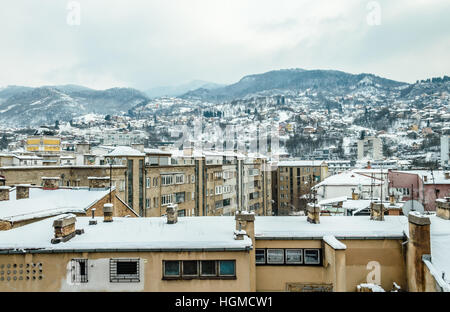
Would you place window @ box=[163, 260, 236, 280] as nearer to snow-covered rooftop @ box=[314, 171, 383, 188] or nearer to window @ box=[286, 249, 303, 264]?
window @ box=[286, 249, 303, 264]

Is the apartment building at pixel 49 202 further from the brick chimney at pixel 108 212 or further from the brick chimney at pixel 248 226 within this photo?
the brick chimney at pixel 248 226

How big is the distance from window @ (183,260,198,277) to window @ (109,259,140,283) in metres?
1.09

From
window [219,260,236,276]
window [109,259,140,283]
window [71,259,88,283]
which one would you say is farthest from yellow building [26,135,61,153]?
window [219,260,236,276]

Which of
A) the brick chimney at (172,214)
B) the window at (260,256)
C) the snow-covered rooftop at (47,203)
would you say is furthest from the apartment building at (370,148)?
the brick chimney at (172,214)

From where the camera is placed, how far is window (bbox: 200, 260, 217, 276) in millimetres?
7844

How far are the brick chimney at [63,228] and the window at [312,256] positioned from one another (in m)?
6.36

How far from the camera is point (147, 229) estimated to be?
30.9ft

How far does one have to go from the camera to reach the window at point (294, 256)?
9.26 meters

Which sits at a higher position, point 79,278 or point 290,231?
point 290,231

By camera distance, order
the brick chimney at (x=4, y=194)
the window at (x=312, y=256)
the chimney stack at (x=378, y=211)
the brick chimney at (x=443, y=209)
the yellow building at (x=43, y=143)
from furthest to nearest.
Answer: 1. the yellow building at (x=43, y=143)
2. the brick chimney at (x=4, y=194)
3. the chimney stack at (x=378, y=211)
4. the brick chimney at (x=443, y=209)
5. the window at (x=312, y=256)
